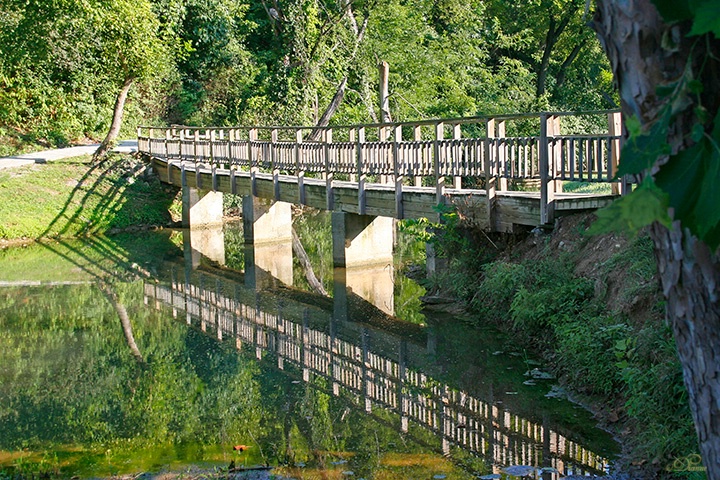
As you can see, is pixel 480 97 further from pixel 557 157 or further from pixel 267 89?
pixel 557 157

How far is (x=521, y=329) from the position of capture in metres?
10.7

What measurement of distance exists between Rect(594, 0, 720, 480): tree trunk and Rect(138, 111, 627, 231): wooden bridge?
7260 mm

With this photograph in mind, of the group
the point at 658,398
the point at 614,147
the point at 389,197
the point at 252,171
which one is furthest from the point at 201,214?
the point at 658,398

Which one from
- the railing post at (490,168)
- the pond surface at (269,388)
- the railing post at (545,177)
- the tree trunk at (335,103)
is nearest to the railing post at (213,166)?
the pond surface at (269,388)

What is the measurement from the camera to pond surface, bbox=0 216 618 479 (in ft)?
23.7

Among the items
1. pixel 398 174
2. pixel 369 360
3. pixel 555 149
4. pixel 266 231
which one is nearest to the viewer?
pixel 369 360

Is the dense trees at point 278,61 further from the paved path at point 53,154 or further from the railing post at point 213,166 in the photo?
the railing post at point 213,166

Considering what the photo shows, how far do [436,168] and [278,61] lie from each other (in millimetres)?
18567

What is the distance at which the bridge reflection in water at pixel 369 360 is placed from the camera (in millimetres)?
7336

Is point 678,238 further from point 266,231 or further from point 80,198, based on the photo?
point 80,198

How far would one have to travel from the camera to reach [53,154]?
28281mm

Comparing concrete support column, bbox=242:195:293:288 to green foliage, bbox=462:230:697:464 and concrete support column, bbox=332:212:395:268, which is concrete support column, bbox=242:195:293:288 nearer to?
concrete support column, bbox=332:212:395:268

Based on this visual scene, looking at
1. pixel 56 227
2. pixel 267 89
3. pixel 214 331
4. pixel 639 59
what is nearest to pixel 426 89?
pixel 267 89

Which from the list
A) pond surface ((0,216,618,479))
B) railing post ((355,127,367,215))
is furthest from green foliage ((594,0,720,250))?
railing post ((355,127,367,215))
